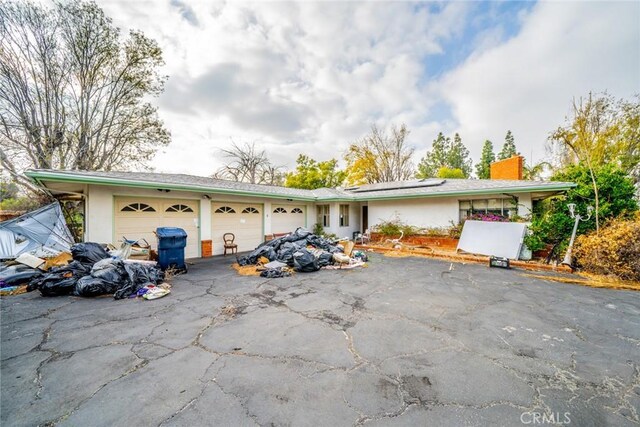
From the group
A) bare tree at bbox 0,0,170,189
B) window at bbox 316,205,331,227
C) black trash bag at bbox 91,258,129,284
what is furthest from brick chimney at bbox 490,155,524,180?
bare tree at bbox 0,0,170,189

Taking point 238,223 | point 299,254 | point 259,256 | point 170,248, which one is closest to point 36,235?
point 170,248

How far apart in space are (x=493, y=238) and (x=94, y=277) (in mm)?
12277

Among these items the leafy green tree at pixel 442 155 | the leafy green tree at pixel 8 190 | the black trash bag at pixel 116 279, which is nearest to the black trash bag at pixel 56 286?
the black trash bag at pixel 116 279

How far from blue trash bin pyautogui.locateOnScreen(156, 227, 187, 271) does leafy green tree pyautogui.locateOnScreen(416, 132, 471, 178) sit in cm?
3077

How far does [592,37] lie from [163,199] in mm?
15805

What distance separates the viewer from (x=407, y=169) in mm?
26656

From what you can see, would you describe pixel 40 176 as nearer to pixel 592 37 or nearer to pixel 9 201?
pixel 592 37

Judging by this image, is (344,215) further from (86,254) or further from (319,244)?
(86,254)

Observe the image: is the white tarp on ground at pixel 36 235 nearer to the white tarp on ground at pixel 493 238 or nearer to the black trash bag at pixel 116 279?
the black trash bag at pixel 116 279

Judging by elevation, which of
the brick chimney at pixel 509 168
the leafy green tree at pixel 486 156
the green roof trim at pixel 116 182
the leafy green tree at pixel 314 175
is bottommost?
the green roof trim at pixel 116 182

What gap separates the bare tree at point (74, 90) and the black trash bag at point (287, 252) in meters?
13.8

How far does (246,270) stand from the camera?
275 inches

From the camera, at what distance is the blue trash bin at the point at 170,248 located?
6461mm

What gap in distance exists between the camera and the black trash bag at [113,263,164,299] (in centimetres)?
477
